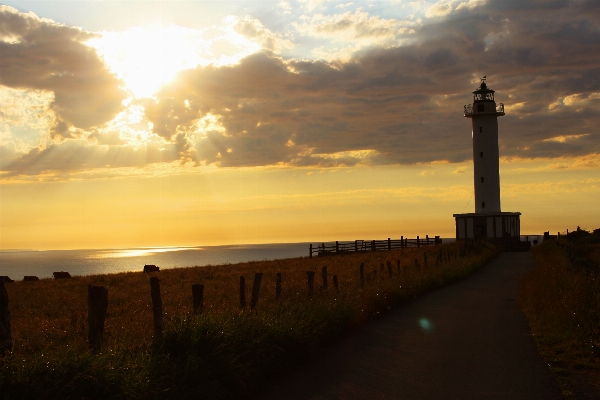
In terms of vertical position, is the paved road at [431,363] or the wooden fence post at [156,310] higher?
the wooden fence post at [156,310]

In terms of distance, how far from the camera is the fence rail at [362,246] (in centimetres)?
5889

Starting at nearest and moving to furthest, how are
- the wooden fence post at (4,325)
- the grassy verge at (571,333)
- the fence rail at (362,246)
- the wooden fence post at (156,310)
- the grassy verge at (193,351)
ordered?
the grassy verge at (193,351) < the wooden fence post at (4,325) < the wooden fence post at (156,310) < the grassy verge at (571,333) < the fence rail at (362,246)

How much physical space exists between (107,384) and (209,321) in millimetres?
2526

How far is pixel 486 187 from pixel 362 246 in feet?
44.9

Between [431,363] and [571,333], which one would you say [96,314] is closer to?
[431,363]

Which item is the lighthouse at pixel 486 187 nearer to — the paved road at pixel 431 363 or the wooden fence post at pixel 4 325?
the paved road at pixel 431 363

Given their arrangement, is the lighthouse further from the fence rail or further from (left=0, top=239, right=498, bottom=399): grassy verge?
(left=0, top=239, right=498, bottom=399): grassy verge

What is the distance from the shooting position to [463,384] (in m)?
8.47

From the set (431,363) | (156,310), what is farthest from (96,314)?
(431,363)

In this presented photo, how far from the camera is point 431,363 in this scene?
32.2 ft

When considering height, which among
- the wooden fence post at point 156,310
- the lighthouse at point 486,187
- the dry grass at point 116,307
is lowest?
the dry grass at point 116,307

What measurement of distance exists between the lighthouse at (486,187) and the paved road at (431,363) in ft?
156

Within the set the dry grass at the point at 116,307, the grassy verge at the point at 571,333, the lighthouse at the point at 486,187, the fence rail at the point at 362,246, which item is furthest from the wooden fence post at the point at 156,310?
the lighthouse at the point at 486,187

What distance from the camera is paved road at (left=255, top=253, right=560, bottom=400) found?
810cm
